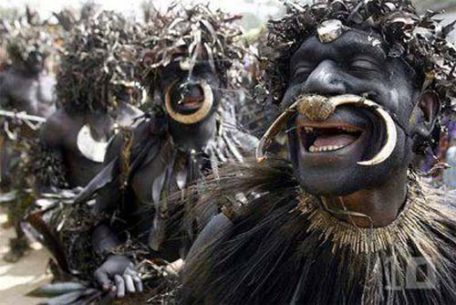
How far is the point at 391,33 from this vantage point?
1981 millimetres

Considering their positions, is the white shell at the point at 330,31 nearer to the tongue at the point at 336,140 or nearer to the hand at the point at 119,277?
the tongue at the point at 336,140

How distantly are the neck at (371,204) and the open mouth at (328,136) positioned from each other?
170 mm

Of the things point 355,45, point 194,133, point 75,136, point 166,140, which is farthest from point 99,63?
point 355,45

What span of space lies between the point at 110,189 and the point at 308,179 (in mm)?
2484

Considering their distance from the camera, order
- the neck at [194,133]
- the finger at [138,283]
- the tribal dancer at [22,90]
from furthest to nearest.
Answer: the tribal dancer at [22,90] → the neck at [194,133] → the finger at [138,283]

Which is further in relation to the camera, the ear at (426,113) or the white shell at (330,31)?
the ear at (426,113)

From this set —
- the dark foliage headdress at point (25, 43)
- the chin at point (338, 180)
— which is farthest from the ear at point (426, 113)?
the dark foliage headdress at point (25, 43)

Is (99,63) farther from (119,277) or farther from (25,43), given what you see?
(25,43)

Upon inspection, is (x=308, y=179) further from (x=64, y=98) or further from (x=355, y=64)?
(x=64, y=98)

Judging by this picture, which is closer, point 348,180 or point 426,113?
point 348,180

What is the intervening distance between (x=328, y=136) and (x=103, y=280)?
1.93 metres

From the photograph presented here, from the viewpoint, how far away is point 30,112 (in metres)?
8.62

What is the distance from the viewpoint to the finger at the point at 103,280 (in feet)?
11.4

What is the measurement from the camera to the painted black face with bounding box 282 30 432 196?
1.88 meters
